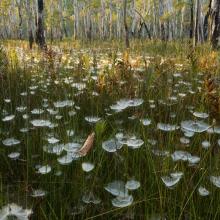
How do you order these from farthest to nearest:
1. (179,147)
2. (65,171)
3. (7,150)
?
1. (7,150)
2. (179,147)
3. (65,171)

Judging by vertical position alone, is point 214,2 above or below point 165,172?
above

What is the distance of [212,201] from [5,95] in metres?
2.21

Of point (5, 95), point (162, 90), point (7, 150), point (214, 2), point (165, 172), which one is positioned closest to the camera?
point (165, 172)

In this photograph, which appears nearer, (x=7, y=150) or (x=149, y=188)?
(x=149, y=188)

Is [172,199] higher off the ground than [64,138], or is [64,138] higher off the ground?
[64,138]

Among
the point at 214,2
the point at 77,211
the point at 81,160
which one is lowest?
the point at 77,211

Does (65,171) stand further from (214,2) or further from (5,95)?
(214,2)

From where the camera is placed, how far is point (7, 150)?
2170 mm

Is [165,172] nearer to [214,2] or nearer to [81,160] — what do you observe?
[81,160]

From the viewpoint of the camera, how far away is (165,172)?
1633 mm

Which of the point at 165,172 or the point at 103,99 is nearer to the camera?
the point at 165,172

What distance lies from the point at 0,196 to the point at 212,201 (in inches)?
36.8

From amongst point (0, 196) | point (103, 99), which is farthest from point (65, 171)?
point (103, 99)

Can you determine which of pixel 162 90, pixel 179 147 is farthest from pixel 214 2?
pixel 179 147
